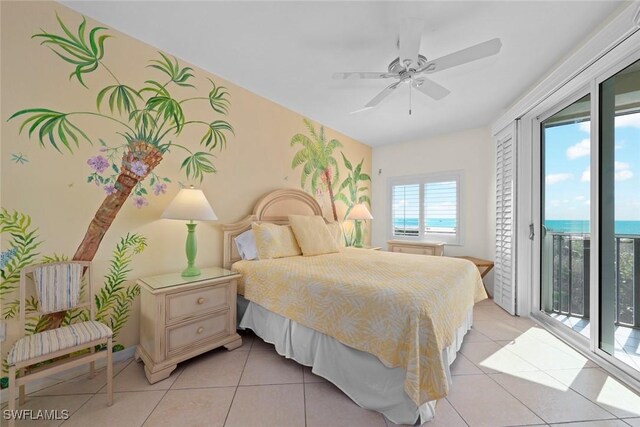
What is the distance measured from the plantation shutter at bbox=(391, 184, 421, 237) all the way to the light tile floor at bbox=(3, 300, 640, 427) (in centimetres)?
272

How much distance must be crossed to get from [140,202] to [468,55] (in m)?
2.76

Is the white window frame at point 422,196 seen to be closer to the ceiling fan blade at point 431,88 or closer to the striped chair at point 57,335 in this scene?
the ceiling fan blade at point 431,88

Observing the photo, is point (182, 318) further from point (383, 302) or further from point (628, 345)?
point (628, 345)

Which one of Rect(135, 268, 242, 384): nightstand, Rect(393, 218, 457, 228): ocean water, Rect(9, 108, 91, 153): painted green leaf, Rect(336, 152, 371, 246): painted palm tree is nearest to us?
Rect(9, 108, 91, 153): painted green leaf

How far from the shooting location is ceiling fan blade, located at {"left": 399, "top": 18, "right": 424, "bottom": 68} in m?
1.59

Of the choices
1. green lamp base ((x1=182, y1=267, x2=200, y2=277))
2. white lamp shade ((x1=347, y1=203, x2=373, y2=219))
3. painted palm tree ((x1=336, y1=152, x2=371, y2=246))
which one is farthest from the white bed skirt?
painted palm tree ((x1=336, y1=152, x2=371, y2=246))

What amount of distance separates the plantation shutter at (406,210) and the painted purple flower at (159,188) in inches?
154

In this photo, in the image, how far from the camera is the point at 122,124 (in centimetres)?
206

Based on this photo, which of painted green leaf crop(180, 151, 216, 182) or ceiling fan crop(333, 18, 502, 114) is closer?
ceiling fan crop(333, 18, 502, 114)

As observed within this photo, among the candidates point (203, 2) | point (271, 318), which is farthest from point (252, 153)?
point (271, 318)

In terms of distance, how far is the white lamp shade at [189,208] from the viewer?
2051mm

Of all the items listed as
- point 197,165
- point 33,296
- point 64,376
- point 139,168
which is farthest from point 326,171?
point 64,376

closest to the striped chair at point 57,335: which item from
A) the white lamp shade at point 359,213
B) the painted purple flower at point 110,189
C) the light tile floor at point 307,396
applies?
the light tile floor at point 307,396

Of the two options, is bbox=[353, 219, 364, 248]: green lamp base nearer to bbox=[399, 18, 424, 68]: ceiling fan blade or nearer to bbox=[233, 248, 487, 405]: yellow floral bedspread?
bbox=[233, 248, 487, 405]: yellow floral bedspread
